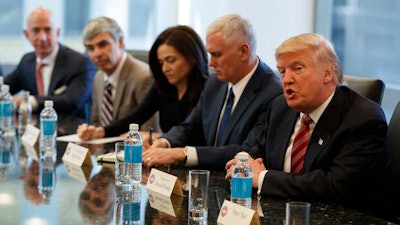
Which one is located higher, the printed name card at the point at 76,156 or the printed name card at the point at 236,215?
the printed name card at the point at 236,215

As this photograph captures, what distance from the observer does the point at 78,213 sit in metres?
2.77

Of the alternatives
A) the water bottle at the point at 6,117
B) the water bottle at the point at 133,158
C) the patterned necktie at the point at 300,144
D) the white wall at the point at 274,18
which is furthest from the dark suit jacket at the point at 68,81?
the patterned necktie at the point at 300,144

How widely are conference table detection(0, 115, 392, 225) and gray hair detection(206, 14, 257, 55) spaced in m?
0.76

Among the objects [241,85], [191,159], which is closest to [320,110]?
[191,159]

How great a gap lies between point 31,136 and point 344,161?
209 cm

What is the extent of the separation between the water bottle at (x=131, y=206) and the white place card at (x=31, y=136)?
1.38m

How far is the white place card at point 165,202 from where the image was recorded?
2.78m

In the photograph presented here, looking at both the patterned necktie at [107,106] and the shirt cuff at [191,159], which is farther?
the patterned necktie at [107,106]

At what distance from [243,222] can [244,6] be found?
163 inches

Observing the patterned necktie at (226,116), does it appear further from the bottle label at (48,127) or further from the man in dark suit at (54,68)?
the man in dark suit at (54,68)

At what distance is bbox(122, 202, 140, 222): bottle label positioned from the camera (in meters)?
2.67

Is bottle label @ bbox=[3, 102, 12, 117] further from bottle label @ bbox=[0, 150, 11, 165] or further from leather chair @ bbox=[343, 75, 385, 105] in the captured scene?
leather chair @ bbox=[343, 75, 385, 105]

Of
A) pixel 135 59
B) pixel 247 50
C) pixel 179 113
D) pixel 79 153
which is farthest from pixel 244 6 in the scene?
pixel 79 153

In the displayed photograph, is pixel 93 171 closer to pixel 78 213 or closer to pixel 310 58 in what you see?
pixel 78 213
